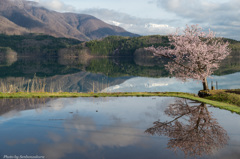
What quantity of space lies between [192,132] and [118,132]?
4217 millimetres

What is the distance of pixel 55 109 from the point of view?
18828 mm

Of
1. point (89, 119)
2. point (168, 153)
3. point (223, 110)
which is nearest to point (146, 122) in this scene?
point (89, 119)

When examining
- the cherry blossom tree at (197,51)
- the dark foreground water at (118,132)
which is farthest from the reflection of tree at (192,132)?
the cherry blossom tree at (197,51)

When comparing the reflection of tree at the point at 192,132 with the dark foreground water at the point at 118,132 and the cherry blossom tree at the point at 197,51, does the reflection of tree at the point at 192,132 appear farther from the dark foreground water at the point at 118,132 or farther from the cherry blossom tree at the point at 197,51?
the cherry blossom tree at the point at 197,51

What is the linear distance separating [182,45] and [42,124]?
20072 mm

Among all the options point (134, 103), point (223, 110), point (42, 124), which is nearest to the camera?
point (42, 124)

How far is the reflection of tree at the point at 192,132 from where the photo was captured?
10.6 metres

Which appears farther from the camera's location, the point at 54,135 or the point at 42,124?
the point at 42,124

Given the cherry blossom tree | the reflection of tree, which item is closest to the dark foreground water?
the reflection of tree

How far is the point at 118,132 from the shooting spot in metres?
12.8

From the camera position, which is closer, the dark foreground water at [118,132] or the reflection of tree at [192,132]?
the dark foreground water at [118,132]

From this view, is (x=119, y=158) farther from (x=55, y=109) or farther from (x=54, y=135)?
(x=55, y=109)

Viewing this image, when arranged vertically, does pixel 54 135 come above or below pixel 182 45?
below

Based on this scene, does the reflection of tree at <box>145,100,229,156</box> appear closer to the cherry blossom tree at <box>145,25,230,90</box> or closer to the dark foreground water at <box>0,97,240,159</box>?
the dark foreground water at <box>0,97,240,159</box>
